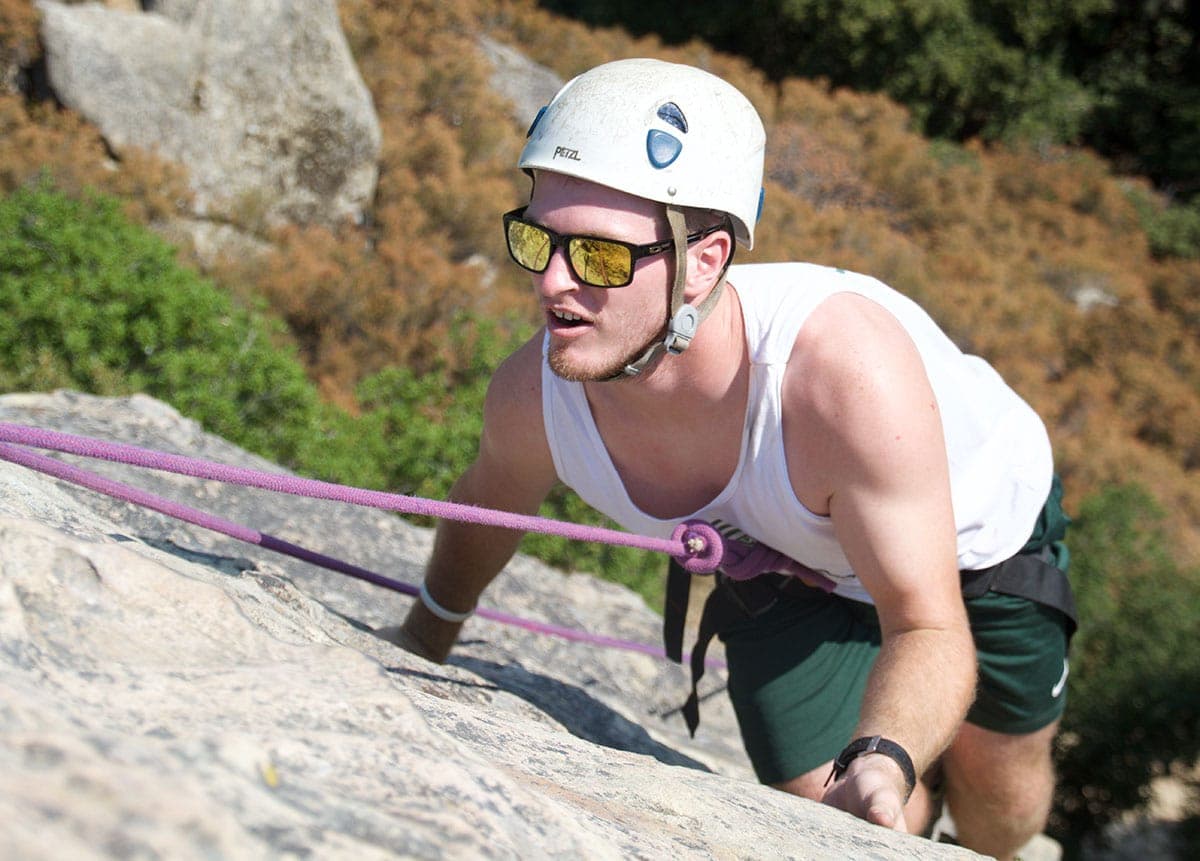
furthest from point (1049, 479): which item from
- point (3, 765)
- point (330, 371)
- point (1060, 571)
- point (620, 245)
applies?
point (330, 371)

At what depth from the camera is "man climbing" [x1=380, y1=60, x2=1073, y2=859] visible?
208cm

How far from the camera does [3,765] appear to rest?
0.88 meters

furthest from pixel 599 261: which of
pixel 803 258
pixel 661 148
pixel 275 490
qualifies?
pixel 803 258

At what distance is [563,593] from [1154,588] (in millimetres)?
6188

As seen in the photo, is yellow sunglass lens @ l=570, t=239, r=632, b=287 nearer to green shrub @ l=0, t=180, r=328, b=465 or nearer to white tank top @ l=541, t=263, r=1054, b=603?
white tank top @ l=541, t=263, r=1054, b=603

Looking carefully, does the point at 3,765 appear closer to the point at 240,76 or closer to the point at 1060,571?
the point at 1060,571

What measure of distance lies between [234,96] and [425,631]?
5.79 m

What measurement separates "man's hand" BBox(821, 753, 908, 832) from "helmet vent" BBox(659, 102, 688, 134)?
1216 mm

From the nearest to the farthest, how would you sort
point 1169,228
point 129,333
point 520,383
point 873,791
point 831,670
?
point 873,791 → point 520,383 → point 831,670 → point 129,333 → point 1169,228

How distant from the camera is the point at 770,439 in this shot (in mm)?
2223

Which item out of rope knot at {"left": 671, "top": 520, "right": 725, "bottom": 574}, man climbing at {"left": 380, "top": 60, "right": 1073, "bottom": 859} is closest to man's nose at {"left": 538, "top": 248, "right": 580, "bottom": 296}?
man climbing at {"left": 380, "top": 60, "right": 1073, "bottom": 859}

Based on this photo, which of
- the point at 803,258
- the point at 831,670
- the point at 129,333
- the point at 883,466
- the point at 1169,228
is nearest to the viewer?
the point at 883,466

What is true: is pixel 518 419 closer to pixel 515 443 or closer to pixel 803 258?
pixel 515 443

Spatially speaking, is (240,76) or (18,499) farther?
(240,76)
